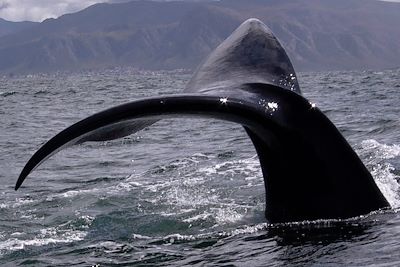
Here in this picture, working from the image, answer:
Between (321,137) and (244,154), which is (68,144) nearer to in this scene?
(321,137)

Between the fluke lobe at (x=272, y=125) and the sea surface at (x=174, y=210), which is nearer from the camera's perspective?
the fluke lobe at (x=272, y=125)

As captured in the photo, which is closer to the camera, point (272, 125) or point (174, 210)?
point (272, 125)

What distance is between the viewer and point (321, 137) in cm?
407

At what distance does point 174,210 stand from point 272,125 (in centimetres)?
309

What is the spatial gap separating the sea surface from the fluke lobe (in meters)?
0.28

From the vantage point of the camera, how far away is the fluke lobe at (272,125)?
3.64 metres

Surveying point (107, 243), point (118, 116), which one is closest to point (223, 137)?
point (107, 243)

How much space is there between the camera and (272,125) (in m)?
3.95

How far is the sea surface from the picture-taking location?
4.43 metres

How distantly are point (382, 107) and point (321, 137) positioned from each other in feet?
48.5

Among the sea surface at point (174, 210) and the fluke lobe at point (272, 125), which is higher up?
the fluke lobe at point (272, 125)

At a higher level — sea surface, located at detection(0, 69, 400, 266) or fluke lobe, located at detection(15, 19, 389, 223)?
fluke lobe, located at detection(15, 19, 389, 223)

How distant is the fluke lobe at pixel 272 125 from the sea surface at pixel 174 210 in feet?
0.91

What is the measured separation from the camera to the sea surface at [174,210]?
4434mm
